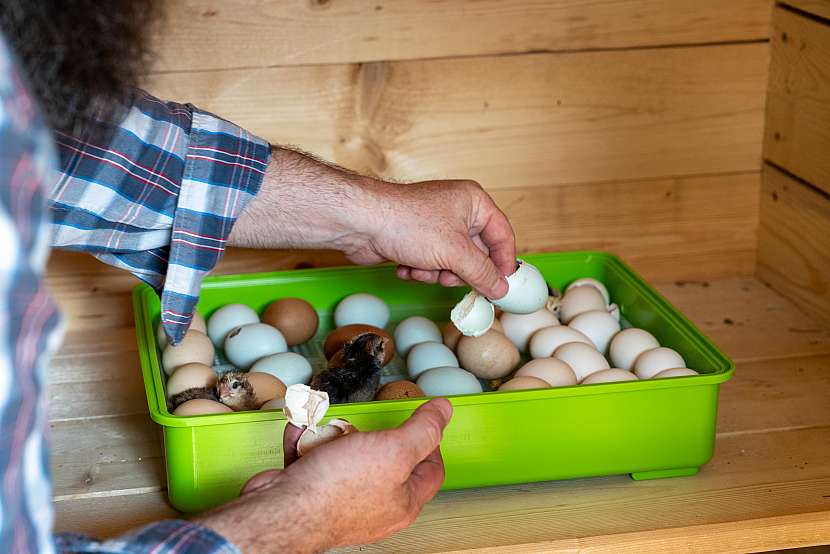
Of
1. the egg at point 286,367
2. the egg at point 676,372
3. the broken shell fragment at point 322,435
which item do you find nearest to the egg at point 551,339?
the egg at point 676,372

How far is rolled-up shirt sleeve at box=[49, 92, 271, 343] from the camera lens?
3.01ft

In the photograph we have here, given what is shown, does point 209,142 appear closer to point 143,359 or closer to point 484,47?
point 143,359

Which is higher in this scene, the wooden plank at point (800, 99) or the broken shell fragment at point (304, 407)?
the wooden plank at point (800, 99)

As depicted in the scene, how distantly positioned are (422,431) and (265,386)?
1.06 ft

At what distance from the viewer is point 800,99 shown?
1.33m

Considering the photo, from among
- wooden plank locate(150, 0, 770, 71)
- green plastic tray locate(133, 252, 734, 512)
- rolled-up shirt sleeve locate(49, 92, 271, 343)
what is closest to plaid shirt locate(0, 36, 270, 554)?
rolled-up shirt sleeve locate(49, 92, 271, 343)

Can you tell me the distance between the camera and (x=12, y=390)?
467mm

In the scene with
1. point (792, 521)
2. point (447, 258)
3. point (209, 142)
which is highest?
point (209, 142)

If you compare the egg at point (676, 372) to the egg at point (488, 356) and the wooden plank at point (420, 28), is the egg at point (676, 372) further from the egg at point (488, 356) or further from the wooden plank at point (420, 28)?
the wooden plank at point (420, 28)

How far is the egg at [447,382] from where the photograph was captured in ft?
3.43

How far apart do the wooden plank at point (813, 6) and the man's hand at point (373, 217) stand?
54 cm

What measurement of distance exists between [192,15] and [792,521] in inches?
34.2

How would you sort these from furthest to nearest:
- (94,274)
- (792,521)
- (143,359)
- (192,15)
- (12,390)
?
1. (94,274)
2. (192,15)
3. (143,359)
4. (792,521)
5. (12,390)

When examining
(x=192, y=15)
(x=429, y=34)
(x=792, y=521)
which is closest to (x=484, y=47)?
(x=429, y=34)
